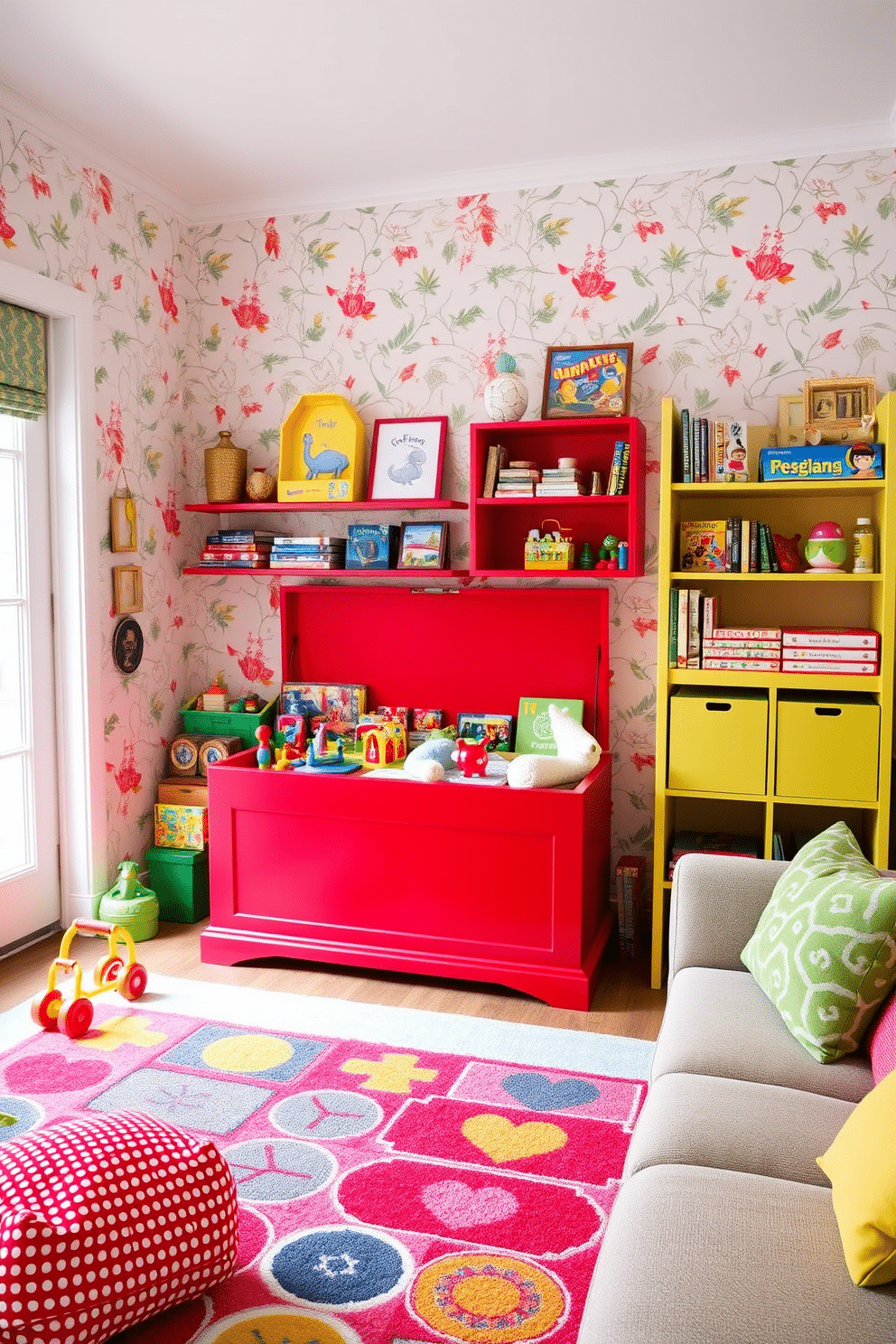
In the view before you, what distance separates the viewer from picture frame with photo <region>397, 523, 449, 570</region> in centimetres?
364

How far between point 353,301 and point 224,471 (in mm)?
795

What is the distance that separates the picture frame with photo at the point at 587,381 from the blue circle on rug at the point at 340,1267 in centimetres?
253

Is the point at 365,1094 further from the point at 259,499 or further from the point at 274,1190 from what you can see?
the point at 259,499

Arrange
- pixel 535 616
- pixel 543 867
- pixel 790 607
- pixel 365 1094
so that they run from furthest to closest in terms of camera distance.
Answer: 1. pixel 535 616
2. pixel 790 607
3. pixel 543 867
4. pixel 365 1094

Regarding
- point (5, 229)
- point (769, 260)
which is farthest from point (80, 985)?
point (769, 260)

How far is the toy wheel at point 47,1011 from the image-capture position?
284 cm

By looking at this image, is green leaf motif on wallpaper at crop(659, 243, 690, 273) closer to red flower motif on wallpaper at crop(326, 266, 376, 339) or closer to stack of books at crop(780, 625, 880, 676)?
red flower motif on wallpaper at crop(326, 266, 376, 339)

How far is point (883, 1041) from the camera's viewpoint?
1.79 m

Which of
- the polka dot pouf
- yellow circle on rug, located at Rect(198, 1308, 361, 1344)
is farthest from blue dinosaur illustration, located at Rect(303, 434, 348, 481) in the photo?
yellow circle on rug, located at Rect(198, 1308, 361, 1344)

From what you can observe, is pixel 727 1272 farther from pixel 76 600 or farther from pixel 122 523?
pixel 122 523

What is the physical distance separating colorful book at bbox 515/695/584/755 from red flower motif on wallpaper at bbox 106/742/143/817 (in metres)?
1.44

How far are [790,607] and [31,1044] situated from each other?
264 centimetres

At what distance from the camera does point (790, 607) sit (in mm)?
3410

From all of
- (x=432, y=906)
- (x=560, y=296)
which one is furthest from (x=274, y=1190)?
(x=560, y=296)
